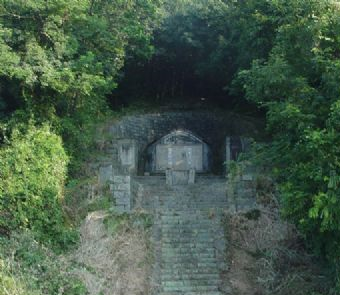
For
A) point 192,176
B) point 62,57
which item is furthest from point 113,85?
point 192,176

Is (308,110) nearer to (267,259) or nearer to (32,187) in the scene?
(267,259)

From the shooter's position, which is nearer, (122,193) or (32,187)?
(32,187)

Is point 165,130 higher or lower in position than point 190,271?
higher

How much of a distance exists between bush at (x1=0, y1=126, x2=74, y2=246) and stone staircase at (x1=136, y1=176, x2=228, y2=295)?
8.51ft

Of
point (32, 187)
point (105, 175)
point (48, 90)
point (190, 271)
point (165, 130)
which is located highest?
point (48, 90)

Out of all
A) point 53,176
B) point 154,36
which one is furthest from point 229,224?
point 154,36

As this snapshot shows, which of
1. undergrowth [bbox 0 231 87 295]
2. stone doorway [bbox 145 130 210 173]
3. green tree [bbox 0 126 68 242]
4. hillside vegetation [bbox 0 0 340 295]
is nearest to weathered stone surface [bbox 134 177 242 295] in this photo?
hillside vegetation [bbox 0 0 340 295]

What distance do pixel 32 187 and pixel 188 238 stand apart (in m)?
4.17

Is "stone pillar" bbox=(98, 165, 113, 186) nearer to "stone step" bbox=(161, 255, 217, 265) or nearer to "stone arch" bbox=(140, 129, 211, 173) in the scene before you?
"stone step" bbox=(161, 255, 217, 265)

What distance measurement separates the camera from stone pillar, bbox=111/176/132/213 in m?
14.4

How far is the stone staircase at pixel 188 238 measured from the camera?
40.9 ft

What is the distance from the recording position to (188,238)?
13648 mm

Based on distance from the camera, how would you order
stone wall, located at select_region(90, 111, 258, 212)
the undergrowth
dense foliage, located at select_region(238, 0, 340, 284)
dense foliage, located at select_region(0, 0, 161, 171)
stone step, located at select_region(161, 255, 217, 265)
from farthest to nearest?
stone wall, located at select_region(90, 111, 258, 212)
dense foliage, located at select_region(0, 0, 161, 171)
stone step, located at select_region(161, 255, 217, 265)
the undergrowth
dense foliage, located at select_region(238, 0, 340, 284)

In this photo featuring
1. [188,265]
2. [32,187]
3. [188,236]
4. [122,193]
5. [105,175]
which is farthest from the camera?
[105,175]
